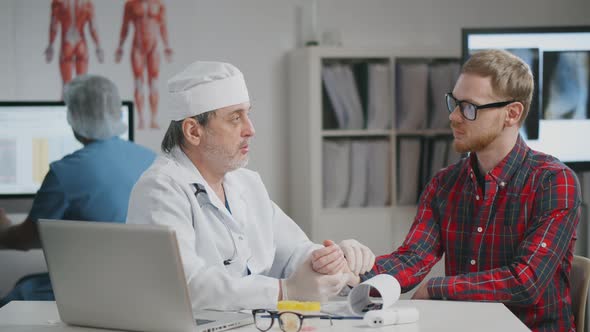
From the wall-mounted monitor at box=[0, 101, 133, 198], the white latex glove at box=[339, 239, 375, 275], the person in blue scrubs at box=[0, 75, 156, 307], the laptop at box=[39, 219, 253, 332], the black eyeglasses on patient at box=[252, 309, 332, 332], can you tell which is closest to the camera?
the laptop at box=[39, 219, 253, 332]

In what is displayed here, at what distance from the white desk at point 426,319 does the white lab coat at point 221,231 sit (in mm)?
188

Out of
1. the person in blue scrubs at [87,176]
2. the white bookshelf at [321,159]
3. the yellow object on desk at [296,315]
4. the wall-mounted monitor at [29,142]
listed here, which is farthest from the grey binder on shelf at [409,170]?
the yellow object on desk at [296,315]

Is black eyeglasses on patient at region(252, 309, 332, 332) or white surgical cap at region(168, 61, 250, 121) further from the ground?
white surgical cap at region(168, 61, 250, 121)

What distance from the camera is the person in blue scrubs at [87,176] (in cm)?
331

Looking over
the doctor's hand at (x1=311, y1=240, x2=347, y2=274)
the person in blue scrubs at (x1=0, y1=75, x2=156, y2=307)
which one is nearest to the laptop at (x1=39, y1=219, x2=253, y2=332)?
the doctor's hand at (x1=311, y1=240, x2=347, y2=274)

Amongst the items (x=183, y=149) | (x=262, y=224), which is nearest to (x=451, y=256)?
(x=262, y=224)

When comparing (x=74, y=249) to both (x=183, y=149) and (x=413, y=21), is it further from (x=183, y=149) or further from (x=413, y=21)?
(x=413, y=21)

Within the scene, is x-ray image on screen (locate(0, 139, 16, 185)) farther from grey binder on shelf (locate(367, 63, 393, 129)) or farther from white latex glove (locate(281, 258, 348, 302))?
Answer: white latex glove (locate(281, 258, 348, 302))

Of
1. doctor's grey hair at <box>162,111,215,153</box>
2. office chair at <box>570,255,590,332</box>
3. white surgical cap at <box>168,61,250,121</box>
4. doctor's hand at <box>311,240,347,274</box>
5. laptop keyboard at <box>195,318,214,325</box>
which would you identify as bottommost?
office chair at <box>570,255,590,332</box>

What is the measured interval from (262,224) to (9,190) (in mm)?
1924

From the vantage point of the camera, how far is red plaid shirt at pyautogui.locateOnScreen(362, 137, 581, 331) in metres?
2.28

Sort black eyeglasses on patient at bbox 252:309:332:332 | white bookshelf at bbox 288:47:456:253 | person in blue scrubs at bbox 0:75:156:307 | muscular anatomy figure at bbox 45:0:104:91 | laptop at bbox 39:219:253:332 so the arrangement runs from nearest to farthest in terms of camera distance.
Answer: laptop at bbox 39:219:253:332 < black eyeglasses on patient at bbox 252:309:332:332 < person in blue scrubs at bbox 0:75:156:307 < white bookshelf at bbox 288:47:456:253 < muscular anatomy figure at bbox 45:0:104:91

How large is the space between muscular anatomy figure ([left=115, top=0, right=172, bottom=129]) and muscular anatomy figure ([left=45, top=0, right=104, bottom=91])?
0.17 metres

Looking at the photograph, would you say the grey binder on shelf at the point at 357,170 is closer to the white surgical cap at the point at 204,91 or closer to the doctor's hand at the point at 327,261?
the white surgical cap at the point at 204,91
